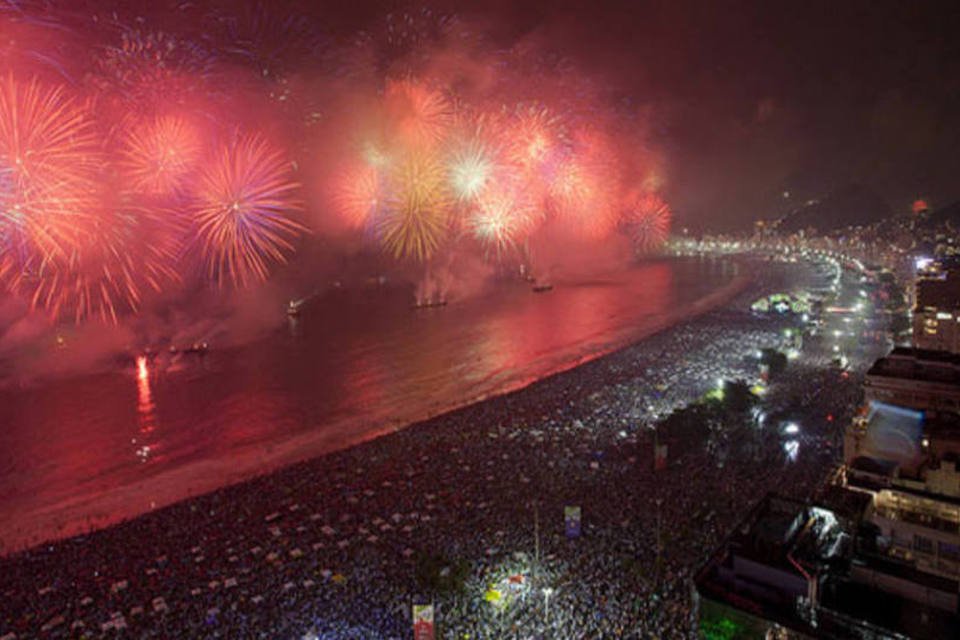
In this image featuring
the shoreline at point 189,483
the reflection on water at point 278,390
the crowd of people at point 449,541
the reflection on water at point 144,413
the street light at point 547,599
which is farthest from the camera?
the reflection on water at point 144,413

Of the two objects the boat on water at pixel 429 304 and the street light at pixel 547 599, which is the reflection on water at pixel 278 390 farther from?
the street light at pixel 547 599

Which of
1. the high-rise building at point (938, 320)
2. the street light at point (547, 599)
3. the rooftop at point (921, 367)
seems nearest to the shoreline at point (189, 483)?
the street light at point (547, 599)

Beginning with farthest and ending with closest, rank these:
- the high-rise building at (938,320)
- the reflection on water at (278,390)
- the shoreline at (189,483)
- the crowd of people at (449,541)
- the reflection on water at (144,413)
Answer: the high-rise building at (938,320) < the reflection on water at (144,413) < the reflection on water at (278,390) < the shoreline at (189,483) < the crowd of people at (449,541)

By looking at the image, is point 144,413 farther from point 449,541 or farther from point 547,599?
point 547,599

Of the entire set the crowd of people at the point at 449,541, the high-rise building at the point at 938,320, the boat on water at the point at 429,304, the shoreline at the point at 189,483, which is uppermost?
the high-rise building at the point at 938,320

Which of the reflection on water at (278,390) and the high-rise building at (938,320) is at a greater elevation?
the high-rise building at (938,320)

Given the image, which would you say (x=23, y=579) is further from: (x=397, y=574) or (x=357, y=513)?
(x=397, y=574)
